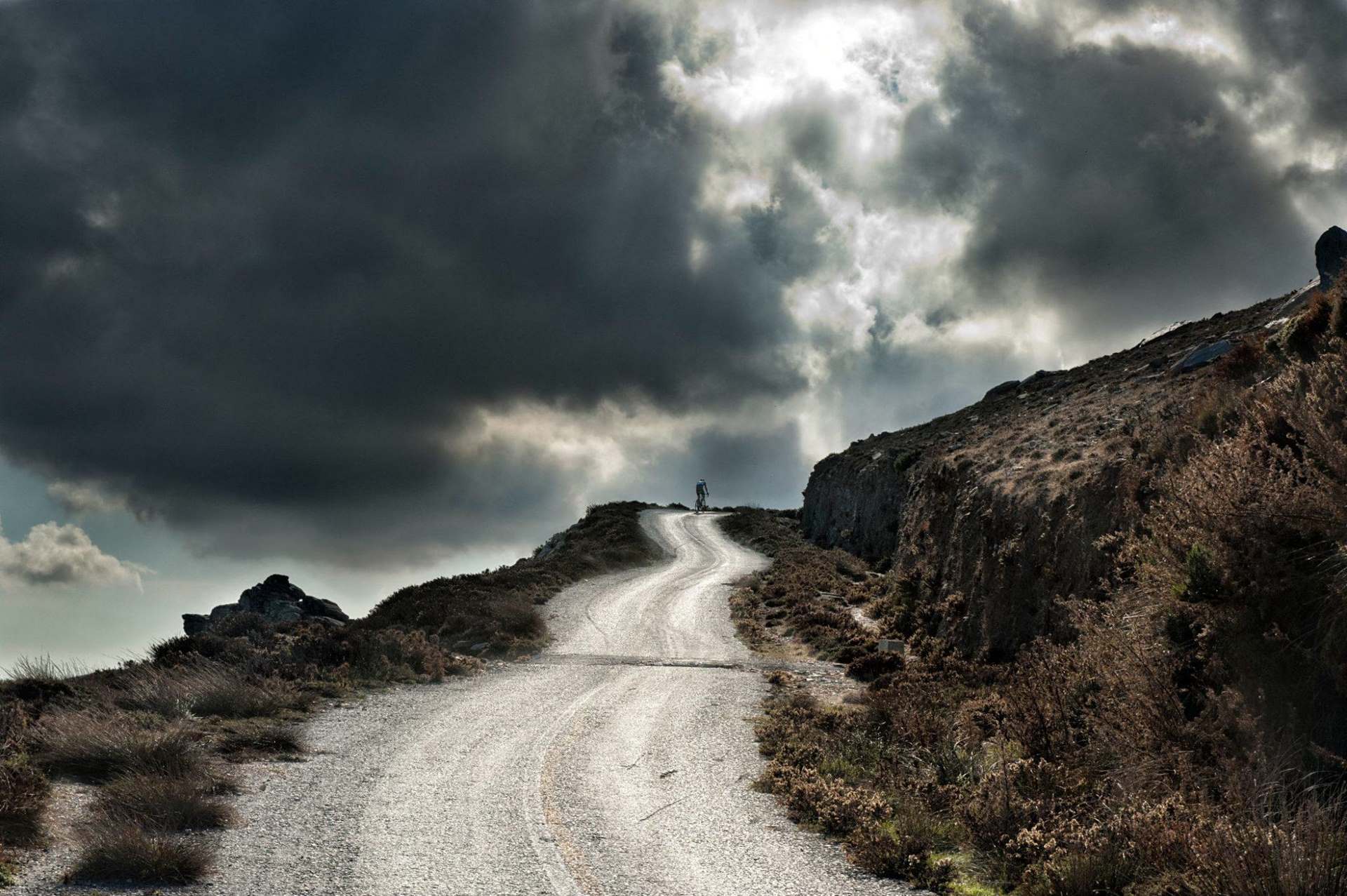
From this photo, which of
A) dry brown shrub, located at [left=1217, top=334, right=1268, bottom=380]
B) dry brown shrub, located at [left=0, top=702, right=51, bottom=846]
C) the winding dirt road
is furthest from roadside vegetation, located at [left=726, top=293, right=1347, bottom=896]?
dry brown shrub, located at [left=0, top=702, right=51, bottom=846]

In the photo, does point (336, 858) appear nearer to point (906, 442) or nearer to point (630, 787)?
point (630, 787)

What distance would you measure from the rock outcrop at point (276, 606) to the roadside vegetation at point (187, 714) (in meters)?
18.3

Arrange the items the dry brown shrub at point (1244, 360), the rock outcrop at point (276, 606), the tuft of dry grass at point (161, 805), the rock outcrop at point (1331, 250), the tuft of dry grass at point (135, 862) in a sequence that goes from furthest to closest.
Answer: the rock outcrop at point (276, 606)
the rock outcrop at point (1331, 250)
the dry brown shrub at point (1244, 360)
the tuft of dry grass at point (161, 805)
the tuft of dry grass at point (135, 862)

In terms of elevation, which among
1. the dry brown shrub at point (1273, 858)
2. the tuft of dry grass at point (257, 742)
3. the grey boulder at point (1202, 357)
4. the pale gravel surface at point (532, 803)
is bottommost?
the dry brown shrub at point (1273, 858)

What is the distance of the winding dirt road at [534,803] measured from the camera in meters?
8.37

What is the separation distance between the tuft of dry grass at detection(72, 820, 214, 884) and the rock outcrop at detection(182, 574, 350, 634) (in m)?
39.3

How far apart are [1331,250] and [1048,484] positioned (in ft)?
42.6

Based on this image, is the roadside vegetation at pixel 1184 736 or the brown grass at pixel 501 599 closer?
the roadside vegetation at pixel 1184 736

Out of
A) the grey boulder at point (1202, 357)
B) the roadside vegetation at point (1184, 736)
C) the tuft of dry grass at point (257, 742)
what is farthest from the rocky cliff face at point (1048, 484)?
the tuft of dry grass at point (257, 742)

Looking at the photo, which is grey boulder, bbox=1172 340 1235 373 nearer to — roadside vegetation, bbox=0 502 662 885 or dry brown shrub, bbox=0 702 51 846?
roadside vegetation, bbox=0 502 662 885

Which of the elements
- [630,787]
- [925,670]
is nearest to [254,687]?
[630,787]

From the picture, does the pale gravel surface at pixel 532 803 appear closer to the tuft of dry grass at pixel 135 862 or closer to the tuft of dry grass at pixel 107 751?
the tuft of dry grass at pixel 135 862

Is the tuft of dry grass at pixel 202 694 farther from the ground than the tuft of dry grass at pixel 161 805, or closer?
farther from the ground

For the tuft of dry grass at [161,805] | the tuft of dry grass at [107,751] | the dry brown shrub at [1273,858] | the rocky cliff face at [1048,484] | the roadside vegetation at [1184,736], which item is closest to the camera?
the dry brown shrub at [1273,858]
